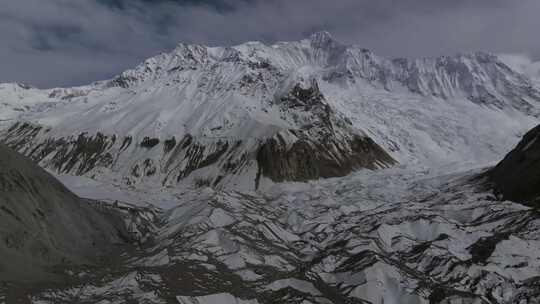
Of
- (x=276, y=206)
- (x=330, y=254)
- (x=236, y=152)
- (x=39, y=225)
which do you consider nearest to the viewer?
(x=39, y=225)

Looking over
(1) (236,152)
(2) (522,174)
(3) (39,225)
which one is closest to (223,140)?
(1) (236,152)

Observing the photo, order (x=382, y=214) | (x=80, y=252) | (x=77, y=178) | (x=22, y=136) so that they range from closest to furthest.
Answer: (x=80, y=252) < (x=382, y=214) < (x=77, y=178) < (x=22, y=136)

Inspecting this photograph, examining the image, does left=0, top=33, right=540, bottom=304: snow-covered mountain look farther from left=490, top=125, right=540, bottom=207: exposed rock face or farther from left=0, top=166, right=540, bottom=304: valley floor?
left=490, top=125, right=540, bottom=207: exposed rock face

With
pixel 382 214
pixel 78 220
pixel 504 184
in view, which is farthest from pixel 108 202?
pixel 504 184

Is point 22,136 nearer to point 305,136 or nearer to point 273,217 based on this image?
point 305,136

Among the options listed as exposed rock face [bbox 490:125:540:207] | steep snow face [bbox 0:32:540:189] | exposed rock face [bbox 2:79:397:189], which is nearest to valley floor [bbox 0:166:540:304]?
exposed rock face [bbox 490:125:540:207]

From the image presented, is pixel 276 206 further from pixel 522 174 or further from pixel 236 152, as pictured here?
pixel 522 174

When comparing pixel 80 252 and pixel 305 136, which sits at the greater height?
pixel 305 136

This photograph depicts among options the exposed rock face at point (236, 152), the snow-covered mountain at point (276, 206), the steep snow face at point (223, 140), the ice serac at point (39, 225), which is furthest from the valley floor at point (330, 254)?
the steep snow face at point (223, 140)
